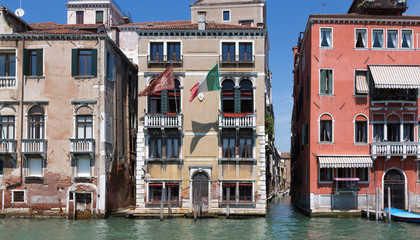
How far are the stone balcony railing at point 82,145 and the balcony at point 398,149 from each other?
1575 cm

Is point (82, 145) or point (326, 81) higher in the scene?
point (326, 81)

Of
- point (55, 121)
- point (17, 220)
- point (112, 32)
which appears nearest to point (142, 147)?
point (55, 121)

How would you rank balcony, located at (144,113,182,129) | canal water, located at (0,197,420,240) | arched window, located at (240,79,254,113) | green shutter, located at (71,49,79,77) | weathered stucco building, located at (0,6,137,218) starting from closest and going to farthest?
1. canal water, located at (0,197,420,240)
2. weathered stucco building, located at (0,6,137,218)
3. balcony, located at (144,113,182,129)
4. green shutter, located at (71,49,79,77)
5. arched window, located at (240,79,254,113)

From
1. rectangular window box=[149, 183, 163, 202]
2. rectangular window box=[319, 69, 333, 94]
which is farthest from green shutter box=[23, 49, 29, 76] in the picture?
rectangular window box=[319, 69, 333, 94]

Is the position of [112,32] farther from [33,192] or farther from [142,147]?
[33,192]

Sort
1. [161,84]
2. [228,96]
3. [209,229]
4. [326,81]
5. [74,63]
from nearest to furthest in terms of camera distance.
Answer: [209,229]
[161,84]
[74,63]
[228,96]
[326,81]

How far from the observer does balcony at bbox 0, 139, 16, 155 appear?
30750 millimetres

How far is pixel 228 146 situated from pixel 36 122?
10982 millimetres

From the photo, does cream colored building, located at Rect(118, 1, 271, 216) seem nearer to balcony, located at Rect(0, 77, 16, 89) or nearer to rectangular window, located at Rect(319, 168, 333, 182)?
rectangular window, located at Rect(319, 168, 333, 182)

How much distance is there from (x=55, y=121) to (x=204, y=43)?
31.5 ft

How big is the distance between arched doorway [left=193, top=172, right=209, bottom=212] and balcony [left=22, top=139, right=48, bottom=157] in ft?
28.4

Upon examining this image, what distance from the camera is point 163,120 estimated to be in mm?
31359

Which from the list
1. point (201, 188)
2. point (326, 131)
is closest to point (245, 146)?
point (201, 188)

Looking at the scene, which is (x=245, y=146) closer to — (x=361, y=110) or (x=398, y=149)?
(x=361, y=110)
